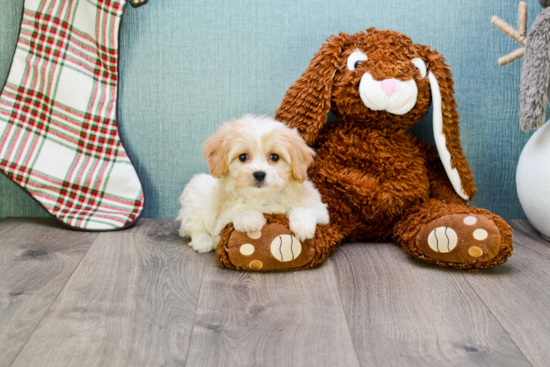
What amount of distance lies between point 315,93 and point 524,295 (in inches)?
30.5

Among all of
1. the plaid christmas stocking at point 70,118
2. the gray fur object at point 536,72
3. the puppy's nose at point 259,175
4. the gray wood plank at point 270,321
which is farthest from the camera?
the plaid christmas stocking at point 70,118

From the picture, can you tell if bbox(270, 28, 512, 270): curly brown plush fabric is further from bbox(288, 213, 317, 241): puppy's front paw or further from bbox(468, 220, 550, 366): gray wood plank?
bbox(468, 220, 550, 366): gray wood plank

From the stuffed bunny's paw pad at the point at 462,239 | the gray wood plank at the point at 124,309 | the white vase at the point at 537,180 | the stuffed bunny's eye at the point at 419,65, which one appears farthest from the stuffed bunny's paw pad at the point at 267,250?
the white vase at the point at 537,180

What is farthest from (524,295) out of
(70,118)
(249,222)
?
(70,118)

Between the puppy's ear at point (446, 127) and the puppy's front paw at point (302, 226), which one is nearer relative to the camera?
the puppy's front paw at point (302, 226)

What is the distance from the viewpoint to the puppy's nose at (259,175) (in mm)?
1249

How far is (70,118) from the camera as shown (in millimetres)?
1669

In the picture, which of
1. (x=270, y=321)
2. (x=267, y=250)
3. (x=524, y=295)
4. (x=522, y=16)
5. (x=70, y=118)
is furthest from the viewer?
(x=70, y=118)

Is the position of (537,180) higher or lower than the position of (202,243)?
higher

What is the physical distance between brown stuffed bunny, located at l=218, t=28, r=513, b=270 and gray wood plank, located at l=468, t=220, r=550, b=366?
17 centimetres

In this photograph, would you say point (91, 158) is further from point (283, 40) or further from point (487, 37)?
point (487, 37)

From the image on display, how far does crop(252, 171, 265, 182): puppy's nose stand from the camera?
1.25m

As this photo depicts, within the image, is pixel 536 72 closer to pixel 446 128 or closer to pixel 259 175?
pixel 446 128

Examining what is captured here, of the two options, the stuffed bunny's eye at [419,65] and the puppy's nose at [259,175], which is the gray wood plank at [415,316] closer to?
the puppy's nose at [259,175]
